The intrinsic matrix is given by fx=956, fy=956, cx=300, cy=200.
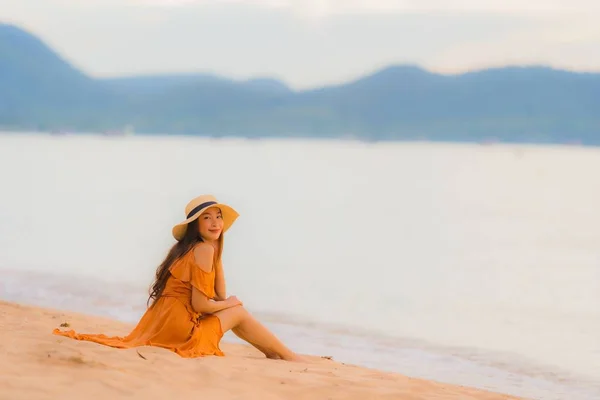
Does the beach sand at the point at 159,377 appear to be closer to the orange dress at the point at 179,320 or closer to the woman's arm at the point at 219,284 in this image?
the orange dress at the point at 179,320

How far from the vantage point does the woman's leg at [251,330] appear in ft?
18.6

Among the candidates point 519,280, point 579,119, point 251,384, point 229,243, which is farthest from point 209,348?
point 579,119

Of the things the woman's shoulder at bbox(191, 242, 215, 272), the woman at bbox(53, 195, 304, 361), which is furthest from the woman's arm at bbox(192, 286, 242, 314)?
the woman's shoulder at bbox(191, 242, 215, 272)

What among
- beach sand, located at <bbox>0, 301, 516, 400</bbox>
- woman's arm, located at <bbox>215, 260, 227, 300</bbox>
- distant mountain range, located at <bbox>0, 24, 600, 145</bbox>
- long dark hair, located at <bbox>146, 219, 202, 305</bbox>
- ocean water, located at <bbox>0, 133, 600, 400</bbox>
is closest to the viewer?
beach sand, located at <bbox>0, 301, 516, 400</bbox>

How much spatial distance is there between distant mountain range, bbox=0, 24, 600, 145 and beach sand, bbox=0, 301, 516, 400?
13405 cm

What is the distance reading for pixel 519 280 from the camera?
1315 cm

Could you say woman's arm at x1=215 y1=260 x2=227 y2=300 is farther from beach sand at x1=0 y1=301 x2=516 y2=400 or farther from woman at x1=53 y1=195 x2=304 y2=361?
beach sand at x1=0 y1=301 x2=516 y2=400

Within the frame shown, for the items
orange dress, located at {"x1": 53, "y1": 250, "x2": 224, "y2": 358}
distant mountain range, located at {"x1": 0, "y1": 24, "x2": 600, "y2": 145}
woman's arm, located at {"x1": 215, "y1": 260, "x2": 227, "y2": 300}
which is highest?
distant mountain range, located at {"x1": 0, "y1": 24, "x2": 600, "y2": 145}

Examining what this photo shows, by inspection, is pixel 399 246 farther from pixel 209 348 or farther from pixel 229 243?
pixel 209 348

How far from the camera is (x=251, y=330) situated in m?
5.85

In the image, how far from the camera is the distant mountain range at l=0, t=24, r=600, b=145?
14762 centimetres

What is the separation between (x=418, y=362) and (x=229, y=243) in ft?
28.4

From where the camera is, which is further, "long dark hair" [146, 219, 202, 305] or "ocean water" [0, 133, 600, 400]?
"ocean water" [0, 133, 600, 400]

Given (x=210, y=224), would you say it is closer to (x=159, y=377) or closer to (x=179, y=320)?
(x=179, y=320)
